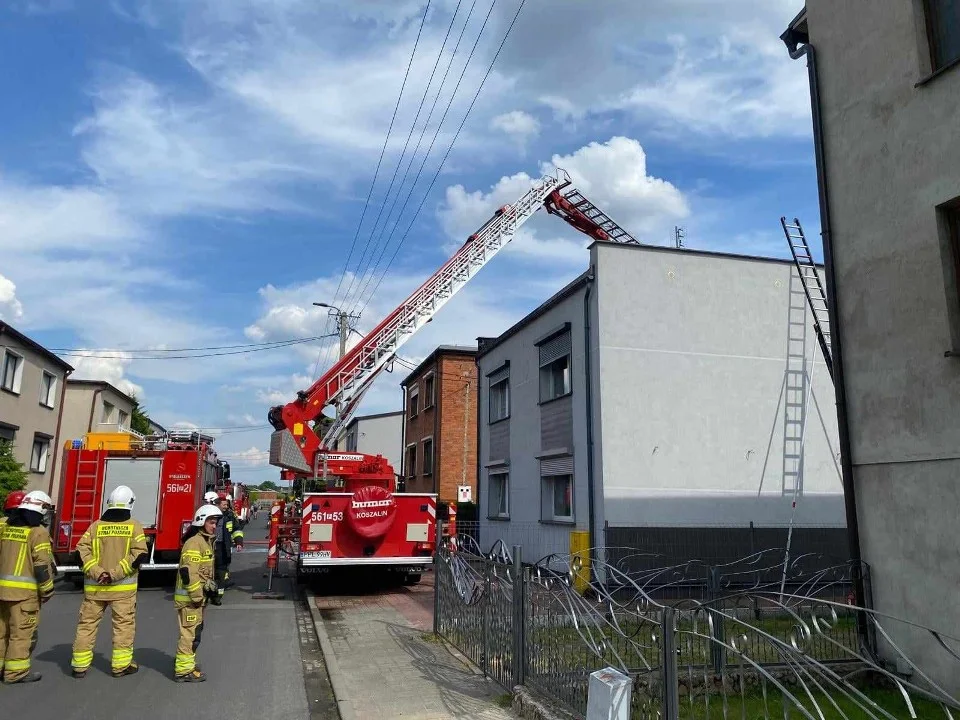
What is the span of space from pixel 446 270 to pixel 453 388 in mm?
9039

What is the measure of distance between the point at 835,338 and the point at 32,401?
2645cm

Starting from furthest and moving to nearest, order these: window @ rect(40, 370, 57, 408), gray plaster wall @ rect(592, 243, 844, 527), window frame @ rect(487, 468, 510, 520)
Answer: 1. window @ rect(40, 370, 57, 408)
2. window frame @ rect(487, 468, 510, 520)
3. gray plaster wall @ rect(592, 243, 844, 527)

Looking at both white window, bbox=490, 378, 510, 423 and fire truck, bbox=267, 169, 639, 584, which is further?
white window, bbox=490, 378, 510, 423

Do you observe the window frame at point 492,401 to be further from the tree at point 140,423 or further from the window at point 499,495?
the tree at point 140,423

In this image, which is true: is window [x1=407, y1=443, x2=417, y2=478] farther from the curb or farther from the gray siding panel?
the curb

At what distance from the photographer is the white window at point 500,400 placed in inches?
751

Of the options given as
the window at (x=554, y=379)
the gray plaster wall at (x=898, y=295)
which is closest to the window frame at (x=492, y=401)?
the window at (x=554, y=379)

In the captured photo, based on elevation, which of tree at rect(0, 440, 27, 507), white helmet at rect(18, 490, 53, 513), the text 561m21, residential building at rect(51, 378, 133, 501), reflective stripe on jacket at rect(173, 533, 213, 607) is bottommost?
reflective stripe on jacket at rect(173, 533, 213, 607)

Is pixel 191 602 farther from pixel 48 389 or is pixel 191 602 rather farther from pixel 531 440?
pixel 48 389

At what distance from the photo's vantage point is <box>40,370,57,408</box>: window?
27.0 m

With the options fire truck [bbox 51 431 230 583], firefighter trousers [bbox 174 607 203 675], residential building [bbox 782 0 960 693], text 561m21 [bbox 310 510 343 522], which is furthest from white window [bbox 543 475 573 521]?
firefighter trousers [bbox 174 607 203 675]

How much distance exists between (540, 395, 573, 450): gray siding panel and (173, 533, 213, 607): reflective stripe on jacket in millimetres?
8562

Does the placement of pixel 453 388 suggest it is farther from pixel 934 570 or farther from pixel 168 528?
pixel 934 570

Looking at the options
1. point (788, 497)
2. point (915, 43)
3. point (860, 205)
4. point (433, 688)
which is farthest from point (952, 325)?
point (788, 497)
